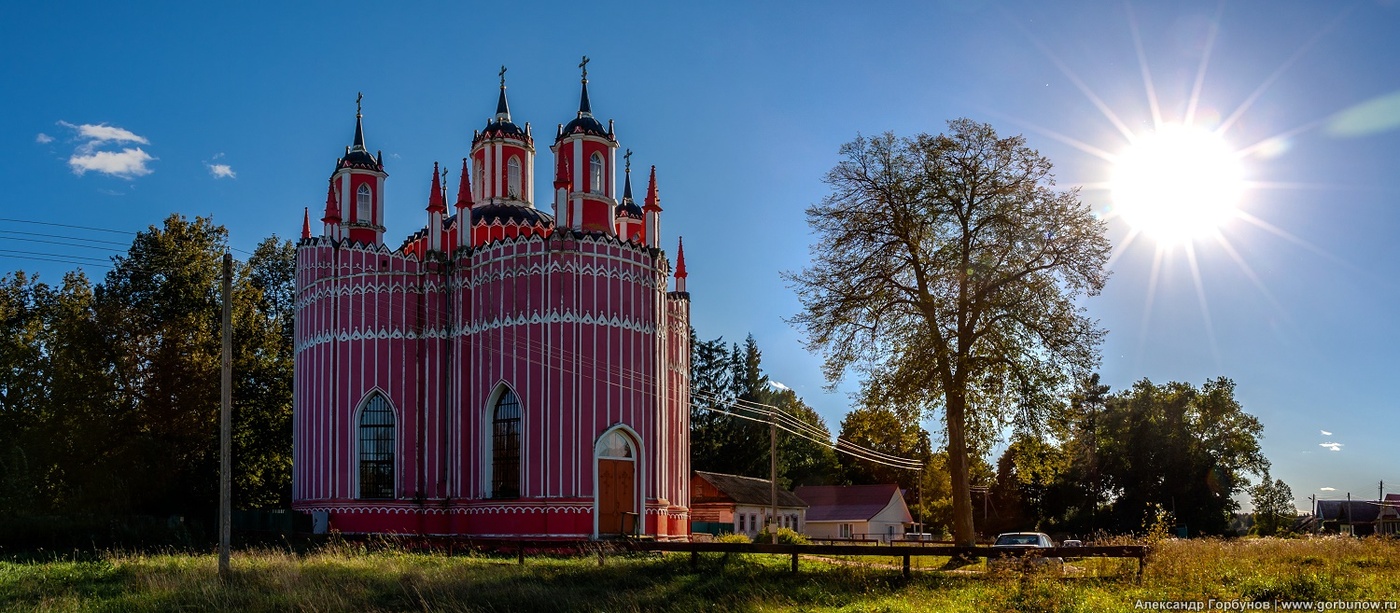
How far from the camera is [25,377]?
43.1 m

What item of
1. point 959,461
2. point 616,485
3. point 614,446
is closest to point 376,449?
point 614,446

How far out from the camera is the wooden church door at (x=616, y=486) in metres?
32.5

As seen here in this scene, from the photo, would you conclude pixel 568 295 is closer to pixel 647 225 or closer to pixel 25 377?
pixel 647 225

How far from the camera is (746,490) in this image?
55.8 m

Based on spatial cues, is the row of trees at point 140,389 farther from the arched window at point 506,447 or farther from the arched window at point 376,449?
the arched window at point 506,447

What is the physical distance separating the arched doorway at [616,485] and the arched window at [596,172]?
25.0 ft

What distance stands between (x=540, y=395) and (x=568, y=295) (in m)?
2.94

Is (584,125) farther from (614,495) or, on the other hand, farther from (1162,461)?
(1162,461)

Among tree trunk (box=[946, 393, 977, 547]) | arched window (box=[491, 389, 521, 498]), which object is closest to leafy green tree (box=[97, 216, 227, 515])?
arched window (box=[491, 389, 521, 498])

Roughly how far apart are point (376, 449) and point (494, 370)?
4804 mm

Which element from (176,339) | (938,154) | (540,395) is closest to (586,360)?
(540,395)

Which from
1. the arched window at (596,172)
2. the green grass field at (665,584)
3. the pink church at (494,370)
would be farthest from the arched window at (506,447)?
the green grass field at (665,584)

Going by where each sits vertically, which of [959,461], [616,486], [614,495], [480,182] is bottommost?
[614,495]

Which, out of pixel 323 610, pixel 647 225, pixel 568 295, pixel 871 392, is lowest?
pixel 323 610
